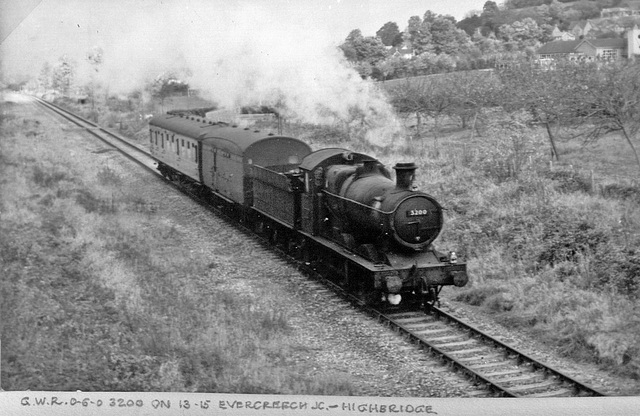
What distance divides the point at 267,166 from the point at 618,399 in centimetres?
674

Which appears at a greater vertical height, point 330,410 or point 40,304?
point 40,304

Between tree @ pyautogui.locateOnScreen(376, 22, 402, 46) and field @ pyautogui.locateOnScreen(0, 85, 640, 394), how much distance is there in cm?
318

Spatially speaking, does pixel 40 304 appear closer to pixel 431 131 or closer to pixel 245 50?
pixel 245 50

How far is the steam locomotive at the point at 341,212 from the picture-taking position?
764cm

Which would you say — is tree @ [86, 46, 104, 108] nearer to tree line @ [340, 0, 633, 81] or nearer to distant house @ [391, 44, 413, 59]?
tree line @ [340, 0, 633, 81]

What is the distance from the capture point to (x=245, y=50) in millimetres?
10422

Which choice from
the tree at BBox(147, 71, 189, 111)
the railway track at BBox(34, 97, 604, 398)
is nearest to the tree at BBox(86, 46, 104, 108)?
the railway track at BBox(34, 97, 604, 398)

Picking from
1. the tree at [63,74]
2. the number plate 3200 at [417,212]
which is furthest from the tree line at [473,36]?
the tree at [63,74]

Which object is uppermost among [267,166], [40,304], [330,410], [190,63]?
[190,63]

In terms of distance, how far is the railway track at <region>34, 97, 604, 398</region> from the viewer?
595cm

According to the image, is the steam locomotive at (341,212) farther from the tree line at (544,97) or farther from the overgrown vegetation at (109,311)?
the tree line at (544,97)

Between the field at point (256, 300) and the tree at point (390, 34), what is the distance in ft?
10.4

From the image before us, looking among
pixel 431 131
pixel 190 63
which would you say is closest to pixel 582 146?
pixel 431 131

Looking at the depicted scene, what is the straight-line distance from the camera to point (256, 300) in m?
8.00
